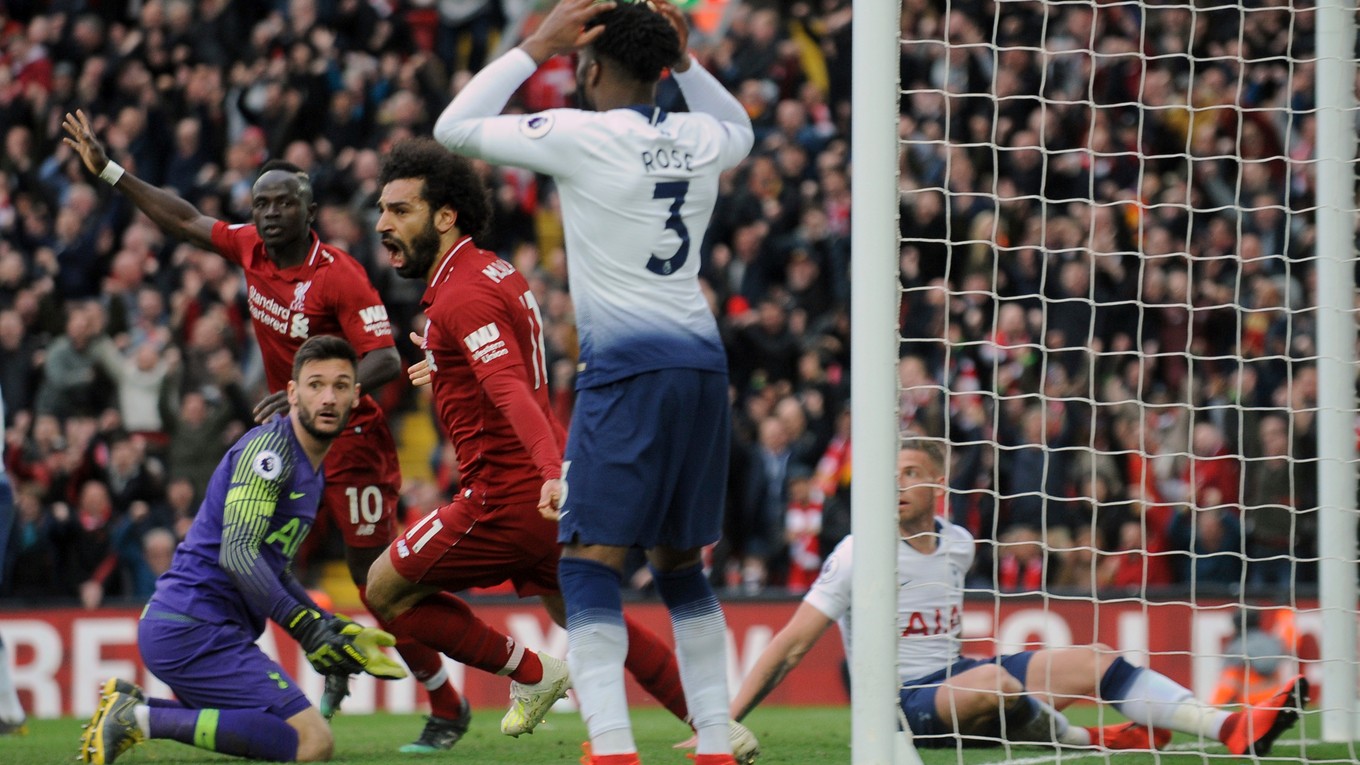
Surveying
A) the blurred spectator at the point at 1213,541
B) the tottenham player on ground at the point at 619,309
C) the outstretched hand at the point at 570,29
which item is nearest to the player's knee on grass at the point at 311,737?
the tottenham player on ground at the point at 619,309

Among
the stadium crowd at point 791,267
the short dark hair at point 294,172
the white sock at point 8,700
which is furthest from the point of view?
the stadium crowd at point 791,267

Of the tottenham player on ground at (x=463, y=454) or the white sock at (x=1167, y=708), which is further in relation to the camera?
the white sock at (x=1167, y=708)

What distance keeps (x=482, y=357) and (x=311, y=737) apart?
1766 millimetres

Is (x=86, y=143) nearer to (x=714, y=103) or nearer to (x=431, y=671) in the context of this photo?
(x=431, y=671)

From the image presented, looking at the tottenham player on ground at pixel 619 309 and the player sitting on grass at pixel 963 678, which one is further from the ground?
the tottenham player on ground at pixel 619 309

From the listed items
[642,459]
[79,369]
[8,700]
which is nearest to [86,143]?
[8,700]

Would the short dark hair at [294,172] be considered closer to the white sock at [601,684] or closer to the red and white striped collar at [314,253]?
the red and white striped collar at [314,253]

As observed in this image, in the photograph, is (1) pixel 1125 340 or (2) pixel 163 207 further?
(1) pixel 1125 340

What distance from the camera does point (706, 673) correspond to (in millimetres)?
5238

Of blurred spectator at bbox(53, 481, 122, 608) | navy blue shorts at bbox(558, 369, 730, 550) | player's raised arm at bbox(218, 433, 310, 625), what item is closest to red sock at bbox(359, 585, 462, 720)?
player's raised arm at bbox(218, 433, 310, 625)

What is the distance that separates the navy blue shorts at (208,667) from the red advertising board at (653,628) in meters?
4.32

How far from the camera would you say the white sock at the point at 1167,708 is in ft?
19.9

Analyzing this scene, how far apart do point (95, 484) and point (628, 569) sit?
3.77m

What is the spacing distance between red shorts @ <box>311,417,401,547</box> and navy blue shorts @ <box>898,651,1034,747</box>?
2304 mm
